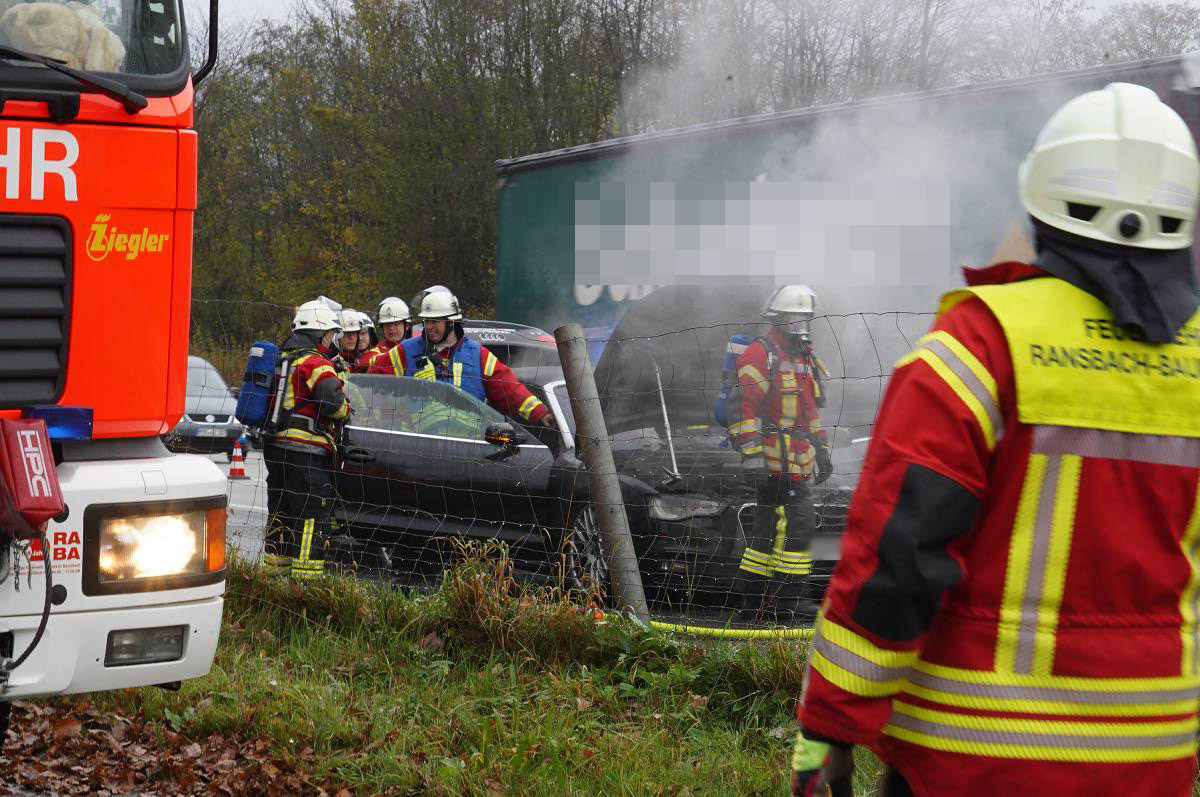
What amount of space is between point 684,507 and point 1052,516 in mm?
4567

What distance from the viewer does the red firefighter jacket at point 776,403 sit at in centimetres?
688

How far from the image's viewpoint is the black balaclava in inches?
78.6

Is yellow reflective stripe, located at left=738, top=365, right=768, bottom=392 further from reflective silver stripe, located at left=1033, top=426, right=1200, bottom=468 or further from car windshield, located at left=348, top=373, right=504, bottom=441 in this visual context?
reflective silver stripe, located at left=1033, top=426, right=1200, bottom=468

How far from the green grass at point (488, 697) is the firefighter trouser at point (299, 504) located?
1031 millimetres

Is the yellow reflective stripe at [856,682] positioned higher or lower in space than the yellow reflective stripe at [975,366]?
lower

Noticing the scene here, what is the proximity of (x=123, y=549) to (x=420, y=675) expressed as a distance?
1.91 metres

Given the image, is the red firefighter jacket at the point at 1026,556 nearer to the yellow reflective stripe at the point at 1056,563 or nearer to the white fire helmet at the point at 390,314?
the yellow reflective stripe at the point at 1056,563

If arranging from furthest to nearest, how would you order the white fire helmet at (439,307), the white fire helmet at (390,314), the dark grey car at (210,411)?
the dark grey car at (210,411) < the white fire helmet at (390,314) < the white fire helmet at (439,307)

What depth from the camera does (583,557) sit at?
20.4 ft

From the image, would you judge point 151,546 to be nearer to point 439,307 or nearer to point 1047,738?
point 1047,738

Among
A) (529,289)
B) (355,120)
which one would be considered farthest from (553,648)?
(355,120)

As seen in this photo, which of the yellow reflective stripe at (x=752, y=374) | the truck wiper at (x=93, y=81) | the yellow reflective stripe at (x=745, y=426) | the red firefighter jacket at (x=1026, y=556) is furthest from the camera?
the yellow reflective stripe at (x=752, y=374)

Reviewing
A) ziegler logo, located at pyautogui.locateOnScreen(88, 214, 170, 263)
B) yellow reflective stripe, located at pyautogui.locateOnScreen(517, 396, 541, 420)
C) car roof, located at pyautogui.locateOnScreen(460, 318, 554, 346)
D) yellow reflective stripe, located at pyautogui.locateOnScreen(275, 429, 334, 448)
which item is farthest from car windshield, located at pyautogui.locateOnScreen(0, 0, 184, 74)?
car roof, located at pyautogui.locateOnScreen(460, 318, 554, 346)

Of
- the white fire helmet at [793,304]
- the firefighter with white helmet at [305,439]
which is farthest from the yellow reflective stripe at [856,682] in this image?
the white fire helmet at [793,304]
